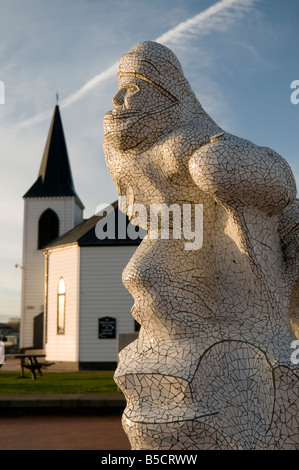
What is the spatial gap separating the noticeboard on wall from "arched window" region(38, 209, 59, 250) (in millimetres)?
10040

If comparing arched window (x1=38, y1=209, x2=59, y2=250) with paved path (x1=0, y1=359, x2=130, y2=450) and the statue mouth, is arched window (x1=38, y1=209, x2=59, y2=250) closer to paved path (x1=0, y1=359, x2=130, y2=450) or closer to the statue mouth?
paved path (x1=0, y1=359, x2=130, y2=450)

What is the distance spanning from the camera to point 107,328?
2103 centimetres

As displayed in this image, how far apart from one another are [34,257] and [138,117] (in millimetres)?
25782

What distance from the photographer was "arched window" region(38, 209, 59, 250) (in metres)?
29.9

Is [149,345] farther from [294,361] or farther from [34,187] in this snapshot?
[34,187]

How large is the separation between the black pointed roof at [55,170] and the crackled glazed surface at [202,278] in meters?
25.8

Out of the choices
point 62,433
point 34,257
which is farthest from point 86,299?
point 62,433

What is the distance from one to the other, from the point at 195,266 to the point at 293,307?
1394 mm

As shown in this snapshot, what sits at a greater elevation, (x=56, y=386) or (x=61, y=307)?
(x=61, y=307)

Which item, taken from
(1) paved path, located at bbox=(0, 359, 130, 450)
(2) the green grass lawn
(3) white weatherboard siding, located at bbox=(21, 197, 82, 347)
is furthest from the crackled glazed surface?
(3) white weatherboard siding, located at bbox=(21, 197, 82, 347)

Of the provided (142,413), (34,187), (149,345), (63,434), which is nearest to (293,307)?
(149,345)

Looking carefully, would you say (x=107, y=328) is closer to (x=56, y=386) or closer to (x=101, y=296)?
(x=101, y=296)

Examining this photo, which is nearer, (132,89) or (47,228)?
(132,89)

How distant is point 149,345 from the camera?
4.72m
